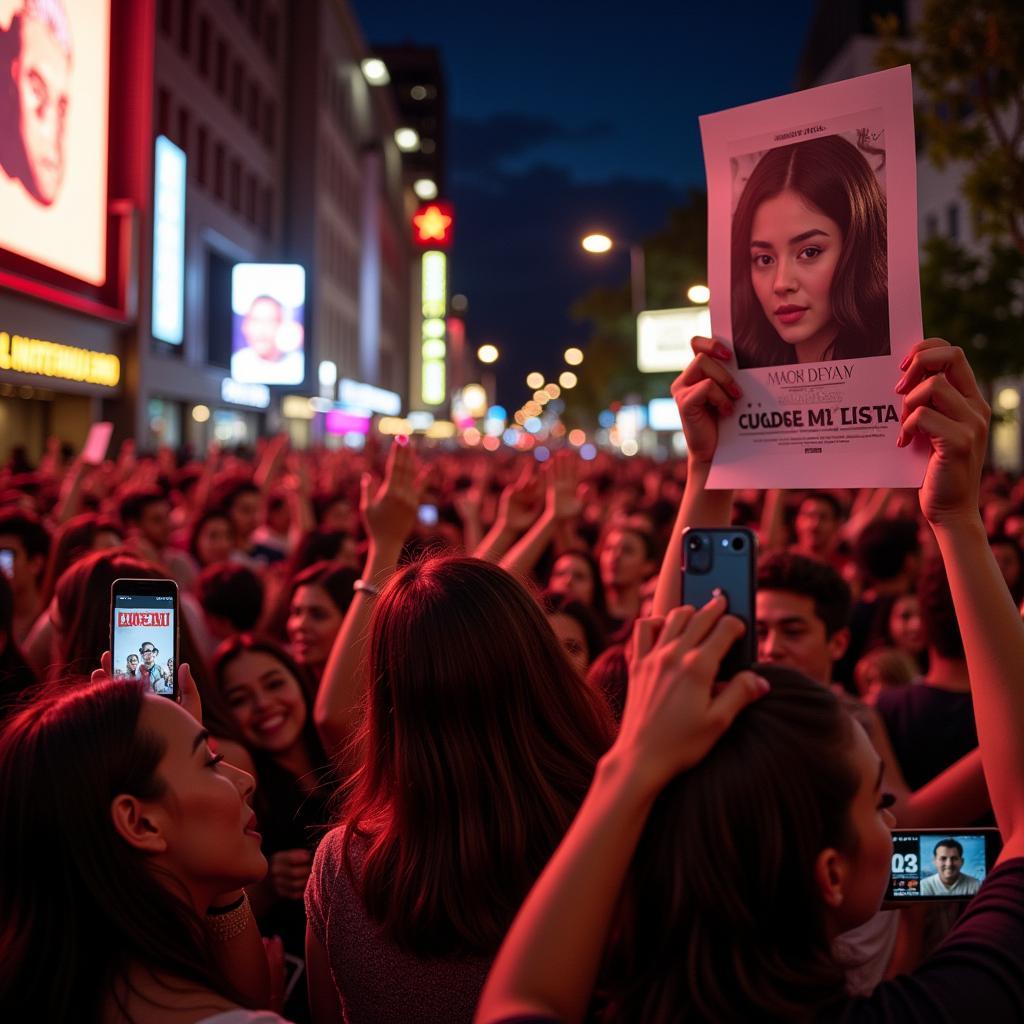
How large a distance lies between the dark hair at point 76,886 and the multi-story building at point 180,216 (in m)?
16.5

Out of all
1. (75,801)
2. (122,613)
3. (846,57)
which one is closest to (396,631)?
(75,801)

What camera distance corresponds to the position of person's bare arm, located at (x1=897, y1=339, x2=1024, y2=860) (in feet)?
6.39

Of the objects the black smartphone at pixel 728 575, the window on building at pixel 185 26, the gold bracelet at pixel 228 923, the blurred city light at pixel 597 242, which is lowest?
the gold bracelet at pixel 228 923

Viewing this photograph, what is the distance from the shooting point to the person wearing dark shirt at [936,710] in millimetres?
4203

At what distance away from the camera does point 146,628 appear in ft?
9.49

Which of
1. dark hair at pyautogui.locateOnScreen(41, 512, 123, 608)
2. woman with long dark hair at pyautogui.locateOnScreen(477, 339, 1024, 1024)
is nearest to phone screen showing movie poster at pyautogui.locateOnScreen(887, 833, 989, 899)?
woman with long dark hair at pyautogui.locateOnScreen(477, 339, 1024, 1024)

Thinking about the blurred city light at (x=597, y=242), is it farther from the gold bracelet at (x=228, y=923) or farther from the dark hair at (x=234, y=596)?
the gold bracelet at (x=228, y=923)

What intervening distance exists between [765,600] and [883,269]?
239 centimetres

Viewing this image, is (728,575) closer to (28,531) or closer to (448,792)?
(448,792)

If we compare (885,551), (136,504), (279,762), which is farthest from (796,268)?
(136,504)

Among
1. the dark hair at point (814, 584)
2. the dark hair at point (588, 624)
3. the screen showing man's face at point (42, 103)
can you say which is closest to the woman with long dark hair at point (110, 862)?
the dark hair at point (814, 584)

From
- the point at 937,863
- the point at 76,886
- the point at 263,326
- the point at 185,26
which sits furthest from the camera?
the point at 185,26

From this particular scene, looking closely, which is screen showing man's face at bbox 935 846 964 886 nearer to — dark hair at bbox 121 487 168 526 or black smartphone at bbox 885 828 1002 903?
black smartphone at bbox 885 828 1002 903

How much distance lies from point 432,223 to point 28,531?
57.2 meters
